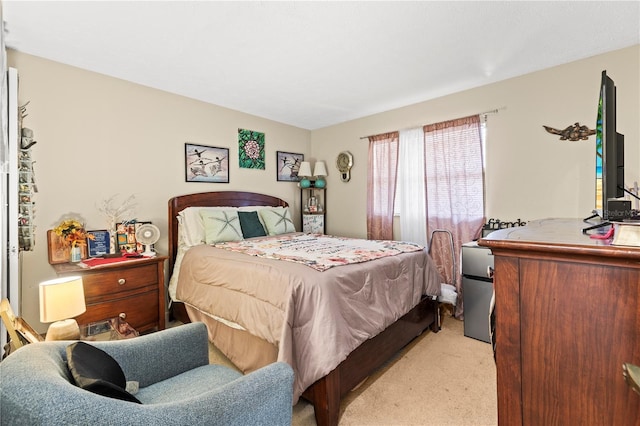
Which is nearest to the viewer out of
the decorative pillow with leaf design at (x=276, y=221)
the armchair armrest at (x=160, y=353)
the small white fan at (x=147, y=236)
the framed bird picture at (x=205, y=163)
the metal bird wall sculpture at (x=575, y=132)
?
the armchair armrest at (x=160, y=353)

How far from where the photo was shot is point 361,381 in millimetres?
1914

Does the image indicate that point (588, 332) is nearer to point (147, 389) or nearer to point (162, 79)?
point (147, 389)

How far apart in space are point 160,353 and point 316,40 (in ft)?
7.43

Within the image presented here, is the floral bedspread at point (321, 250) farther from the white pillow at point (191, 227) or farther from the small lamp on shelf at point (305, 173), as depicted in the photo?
the small lamp on shelf at point (305, 173)

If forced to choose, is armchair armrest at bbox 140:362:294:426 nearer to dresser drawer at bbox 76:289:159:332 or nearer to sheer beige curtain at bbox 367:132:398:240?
dresser drawer at bbox 76:289:159:332

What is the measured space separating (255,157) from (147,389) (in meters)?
3.20

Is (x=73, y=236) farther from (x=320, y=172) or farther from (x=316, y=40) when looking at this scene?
(x=320, y=172)

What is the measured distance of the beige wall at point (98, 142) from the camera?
2.47 m

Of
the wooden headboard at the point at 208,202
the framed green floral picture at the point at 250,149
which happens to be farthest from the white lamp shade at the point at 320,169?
the framed green floral picture at the point at 250,149

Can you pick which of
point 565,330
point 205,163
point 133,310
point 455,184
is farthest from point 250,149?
point 565,330

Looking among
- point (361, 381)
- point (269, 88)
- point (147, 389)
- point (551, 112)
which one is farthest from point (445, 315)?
point (269, 88)

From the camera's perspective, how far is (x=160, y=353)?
4.48 feet

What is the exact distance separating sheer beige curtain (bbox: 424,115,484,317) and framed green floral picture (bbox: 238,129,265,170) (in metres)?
2.21

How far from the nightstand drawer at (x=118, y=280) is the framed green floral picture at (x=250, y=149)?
6.00ft
